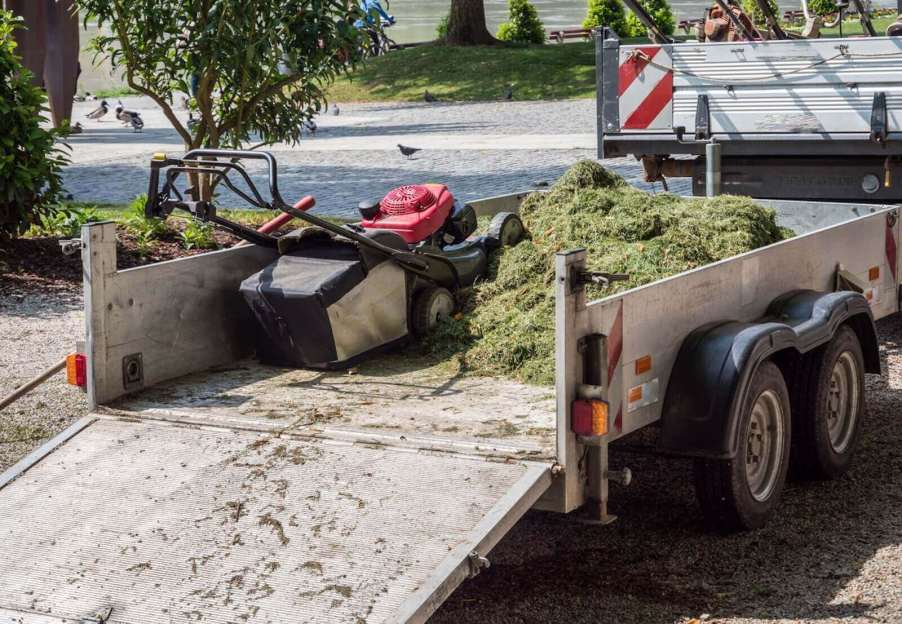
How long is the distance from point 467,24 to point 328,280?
32.0 meters

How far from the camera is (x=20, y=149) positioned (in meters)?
11.0

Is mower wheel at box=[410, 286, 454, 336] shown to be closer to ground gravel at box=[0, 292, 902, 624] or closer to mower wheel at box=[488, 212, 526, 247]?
mower wheel at box=[488, 212, 526, 247]

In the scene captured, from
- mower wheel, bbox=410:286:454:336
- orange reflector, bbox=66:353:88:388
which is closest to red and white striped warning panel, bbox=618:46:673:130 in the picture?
mower wheel, bbox=410:286:454:336

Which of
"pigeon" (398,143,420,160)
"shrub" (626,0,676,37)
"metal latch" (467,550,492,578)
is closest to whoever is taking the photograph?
"metal latch" (467,550,492,578)

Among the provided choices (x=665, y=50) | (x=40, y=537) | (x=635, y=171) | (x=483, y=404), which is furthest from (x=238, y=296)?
(x=635, y=171)

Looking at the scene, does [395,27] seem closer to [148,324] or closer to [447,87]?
[447,87]

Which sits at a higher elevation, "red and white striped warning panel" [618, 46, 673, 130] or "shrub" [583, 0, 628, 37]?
"shrub" [583, 0, 628, 37]

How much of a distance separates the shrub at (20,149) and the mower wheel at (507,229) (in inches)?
194

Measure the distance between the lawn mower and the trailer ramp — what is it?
99 centimetres

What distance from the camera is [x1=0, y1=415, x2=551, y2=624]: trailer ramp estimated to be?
403 cm

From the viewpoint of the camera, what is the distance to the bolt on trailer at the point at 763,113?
8.71 metres

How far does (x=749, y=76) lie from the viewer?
9148 mm

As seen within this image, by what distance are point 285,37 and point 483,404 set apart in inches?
269

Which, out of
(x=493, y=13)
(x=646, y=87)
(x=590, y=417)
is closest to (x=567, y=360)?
(x=590, y=417)
